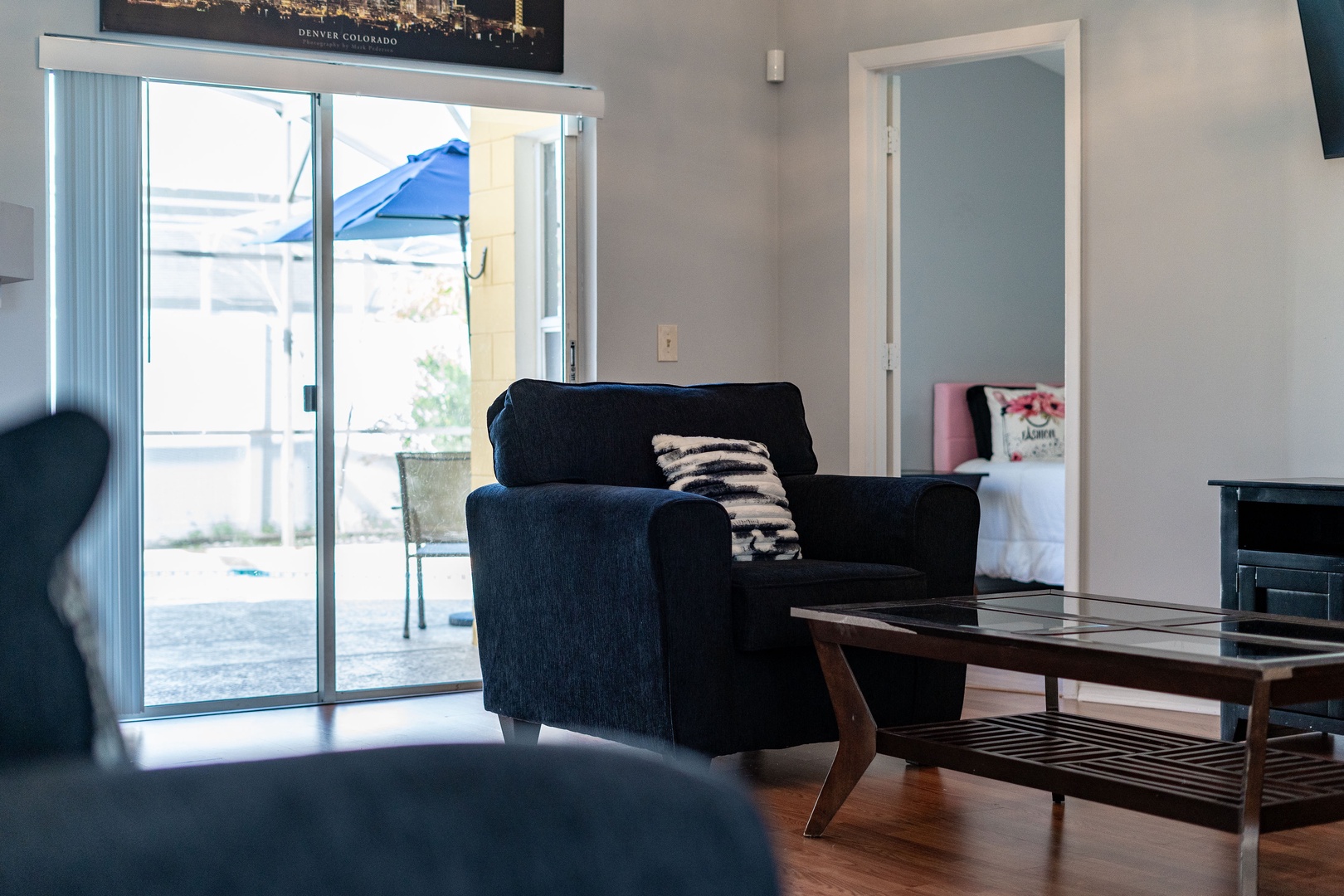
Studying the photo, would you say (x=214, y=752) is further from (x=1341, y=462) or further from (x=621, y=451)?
(x=1341, y=462)

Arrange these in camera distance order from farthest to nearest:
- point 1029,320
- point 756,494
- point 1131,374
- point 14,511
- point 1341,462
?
point 1029,320
point 1131,374
point 1341,462
point 756,494
point 14,511

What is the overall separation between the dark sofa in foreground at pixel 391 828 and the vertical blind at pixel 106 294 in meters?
3.97

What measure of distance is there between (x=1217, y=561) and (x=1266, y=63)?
1.51 meters

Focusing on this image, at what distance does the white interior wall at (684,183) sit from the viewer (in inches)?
189

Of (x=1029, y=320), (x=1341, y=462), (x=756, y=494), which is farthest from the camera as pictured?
(x=1029, y=320)

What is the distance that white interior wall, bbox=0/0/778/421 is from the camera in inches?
189

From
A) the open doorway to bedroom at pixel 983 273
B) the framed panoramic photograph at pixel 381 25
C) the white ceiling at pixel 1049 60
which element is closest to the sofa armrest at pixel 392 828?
the framed panoramic photograph at pixel 381 25

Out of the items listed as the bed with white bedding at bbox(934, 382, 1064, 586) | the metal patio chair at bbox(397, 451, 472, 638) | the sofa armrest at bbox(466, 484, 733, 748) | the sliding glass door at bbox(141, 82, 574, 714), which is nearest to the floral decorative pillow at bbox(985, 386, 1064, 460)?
the bed with white bedding at bbox(934, 382, 1064, 586)

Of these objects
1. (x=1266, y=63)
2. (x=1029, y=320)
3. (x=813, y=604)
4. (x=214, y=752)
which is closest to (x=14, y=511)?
(x=813, y=604)

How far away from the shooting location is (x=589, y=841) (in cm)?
26

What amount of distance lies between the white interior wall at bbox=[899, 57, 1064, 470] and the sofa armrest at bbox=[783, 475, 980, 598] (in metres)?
3.62

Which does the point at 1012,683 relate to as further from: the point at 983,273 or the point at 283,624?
the point at 983,273

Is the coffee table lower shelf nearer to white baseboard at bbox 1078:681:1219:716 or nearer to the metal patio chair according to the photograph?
white baseboard at bbox 1078:681:1219:716

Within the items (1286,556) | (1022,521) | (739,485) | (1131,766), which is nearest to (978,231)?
(1022,521)
